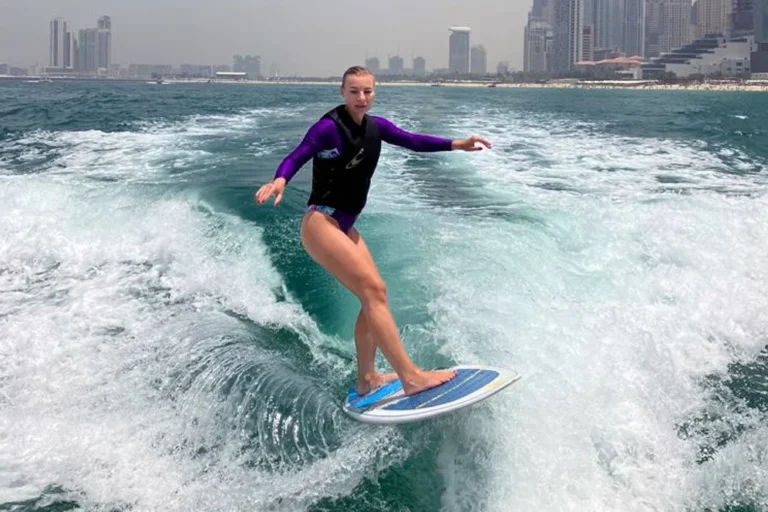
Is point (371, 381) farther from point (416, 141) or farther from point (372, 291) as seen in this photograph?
point (416, 141)

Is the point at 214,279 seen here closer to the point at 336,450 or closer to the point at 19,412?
the point at 19,412

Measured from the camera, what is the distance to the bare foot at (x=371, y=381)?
3.88 metres

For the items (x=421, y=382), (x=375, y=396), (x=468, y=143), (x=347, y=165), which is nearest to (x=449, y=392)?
(x=421, y=382)

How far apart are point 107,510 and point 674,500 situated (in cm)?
271

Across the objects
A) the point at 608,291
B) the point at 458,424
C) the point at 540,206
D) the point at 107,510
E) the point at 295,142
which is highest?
the point at 295,142

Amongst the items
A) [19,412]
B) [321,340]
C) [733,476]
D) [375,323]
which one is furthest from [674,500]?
[19,412]

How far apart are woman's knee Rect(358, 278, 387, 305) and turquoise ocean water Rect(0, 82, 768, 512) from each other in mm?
729

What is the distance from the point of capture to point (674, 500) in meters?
3.27

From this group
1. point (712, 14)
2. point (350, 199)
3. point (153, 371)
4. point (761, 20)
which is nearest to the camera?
point (350, 199)

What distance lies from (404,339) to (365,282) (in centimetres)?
125

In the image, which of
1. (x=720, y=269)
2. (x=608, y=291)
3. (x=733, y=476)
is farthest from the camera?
(x=720, y=269)

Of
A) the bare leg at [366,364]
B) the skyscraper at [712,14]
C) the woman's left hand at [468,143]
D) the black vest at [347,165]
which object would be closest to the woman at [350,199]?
the black vest at [347,165]

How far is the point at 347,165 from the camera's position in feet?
11.7

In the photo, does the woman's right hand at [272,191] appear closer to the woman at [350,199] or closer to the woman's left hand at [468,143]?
the woman at [350,199]
